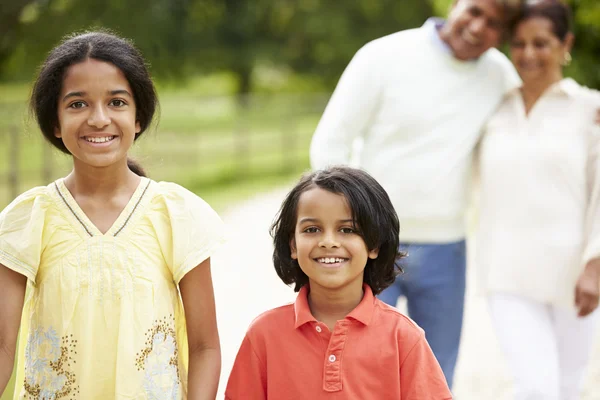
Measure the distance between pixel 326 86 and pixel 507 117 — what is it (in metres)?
31.8

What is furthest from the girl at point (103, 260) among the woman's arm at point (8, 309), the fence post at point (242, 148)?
the fence post at point (242, 148)

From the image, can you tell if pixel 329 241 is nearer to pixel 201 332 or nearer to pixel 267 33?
pixel 201 332

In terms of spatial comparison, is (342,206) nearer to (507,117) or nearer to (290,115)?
(507,117)

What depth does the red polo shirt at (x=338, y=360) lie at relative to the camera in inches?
106

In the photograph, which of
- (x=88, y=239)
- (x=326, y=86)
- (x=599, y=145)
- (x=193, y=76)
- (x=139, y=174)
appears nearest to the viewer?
(x=88, y=239)

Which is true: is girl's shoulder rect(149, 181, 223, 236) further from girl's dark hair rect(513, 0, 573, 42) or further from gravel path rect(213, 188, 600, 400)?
gravel path rect(213, 188, 600, 400)

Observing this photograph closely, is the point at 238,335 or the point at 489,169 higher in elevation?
the point at 489,169

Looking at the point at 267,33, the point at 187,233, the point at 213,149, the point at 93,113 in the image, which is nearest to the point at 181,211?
the point at 187,233

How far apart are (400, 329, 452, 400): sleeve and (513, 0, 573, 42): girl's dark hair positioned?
1.85 metres

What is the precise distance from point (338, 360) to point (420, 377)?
0.77ft

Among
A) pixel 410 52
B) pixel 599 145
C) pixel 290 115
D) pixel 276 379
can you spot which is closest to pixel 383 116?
pixel 410 52

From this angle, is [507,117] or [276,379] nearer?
[276,379]

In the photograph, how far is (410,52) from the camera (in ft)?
13.7

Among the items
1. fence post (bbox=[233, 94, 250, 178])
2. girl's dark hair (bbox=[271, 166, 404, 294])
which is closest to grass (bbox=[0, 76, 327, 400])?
fence post (bbox=[233, 94, 250, 178])
